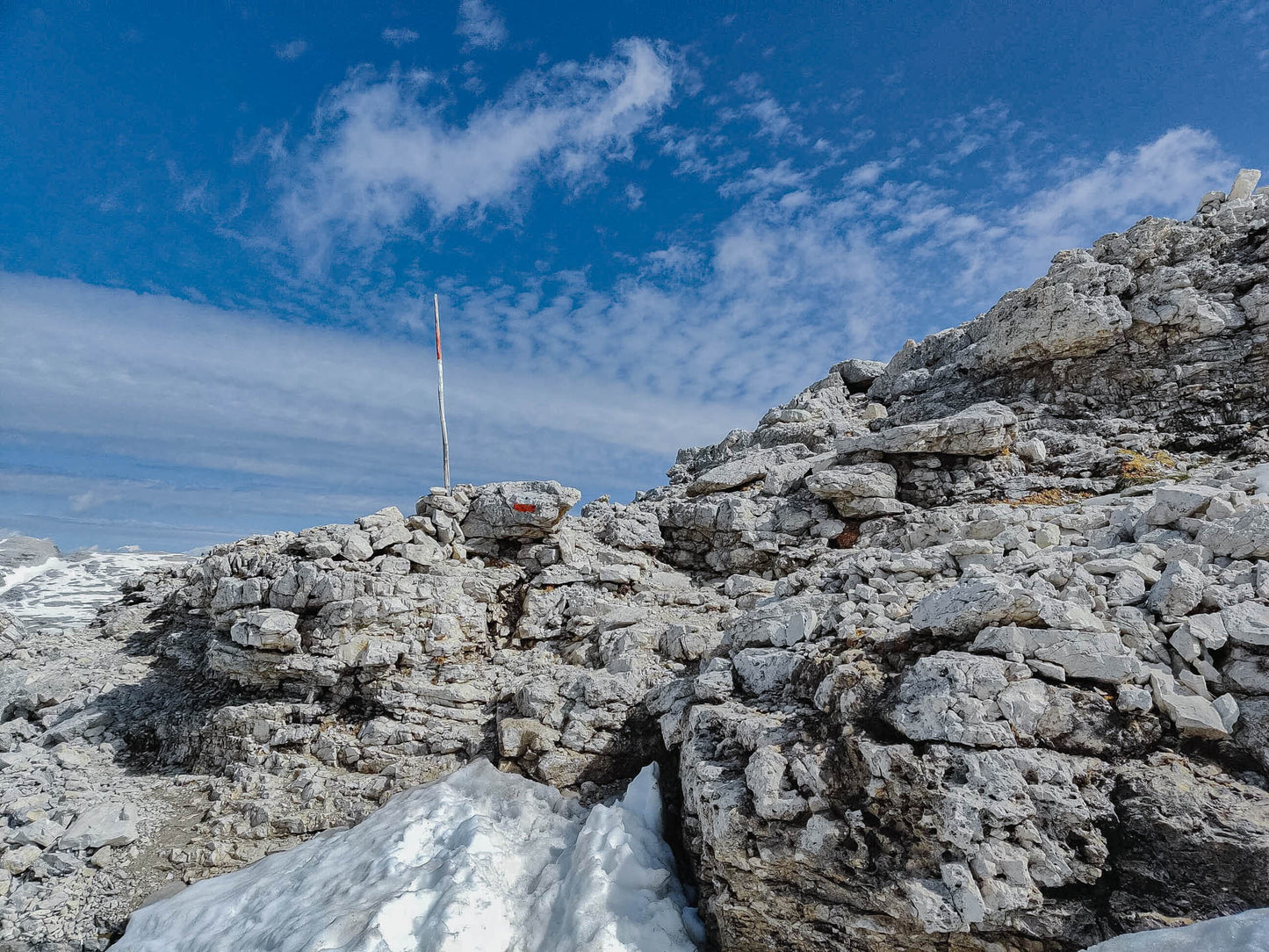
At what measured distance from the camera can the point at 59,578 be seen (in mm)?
30891

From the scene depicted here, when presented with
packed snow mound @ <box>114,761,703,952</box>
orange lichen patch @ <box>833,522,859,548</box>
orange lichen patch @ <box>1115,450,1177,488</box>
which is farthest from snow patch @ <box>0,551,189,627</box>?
orange lichen patch @ <box>1115,450,1177,488</box>

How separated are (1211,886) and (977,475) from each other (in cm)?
1262

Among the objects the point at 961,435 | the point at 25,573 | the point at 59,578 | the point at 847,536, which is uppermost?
the point at 25,573

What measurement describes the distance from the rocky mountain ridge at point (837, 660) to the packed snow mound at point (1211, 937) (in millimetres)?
500

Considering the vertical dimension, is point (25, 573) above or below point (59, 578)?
above

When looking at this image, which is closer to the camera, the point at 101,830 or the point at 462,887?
the point at 462,887

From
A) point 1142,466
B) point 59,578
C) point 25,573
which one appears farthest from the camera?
point 25,573

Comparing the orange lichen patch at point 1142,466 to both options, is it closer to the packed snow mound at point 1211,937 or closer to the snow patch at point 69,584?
the packed snow mound at point 1211,937

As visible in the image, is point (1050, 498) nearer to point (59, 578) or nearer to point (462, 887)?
point (462, 887)

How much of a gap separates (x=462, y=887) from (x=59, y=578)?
3579cm

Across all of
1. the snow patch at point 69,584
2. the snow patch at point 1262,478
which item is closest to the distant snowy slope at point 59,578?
the snow patch at point 69,584

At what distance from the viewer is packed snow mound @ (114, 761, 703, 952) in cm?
743

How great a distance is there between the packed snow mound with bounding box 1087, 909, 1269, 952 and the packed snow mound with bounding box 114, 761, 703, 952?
4642 mm

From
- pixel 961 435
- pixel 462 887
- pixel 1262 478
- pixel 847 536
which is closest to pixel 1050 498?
pixel 961 435
